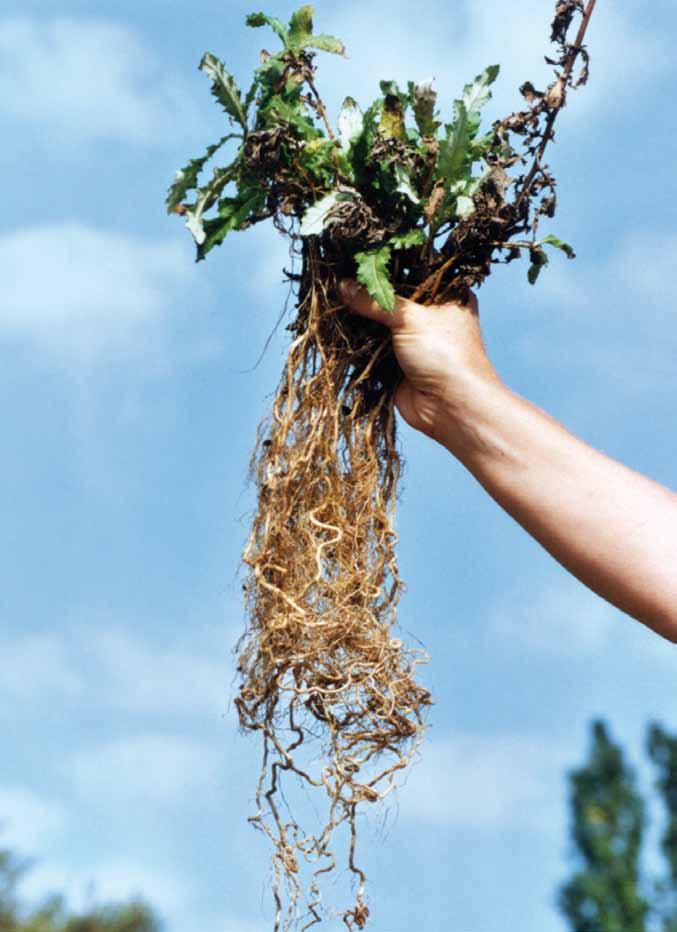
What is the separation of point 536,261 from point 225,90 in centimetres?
65

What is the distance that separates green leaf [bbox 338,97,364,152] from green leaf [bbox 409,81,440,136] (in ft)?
0.33

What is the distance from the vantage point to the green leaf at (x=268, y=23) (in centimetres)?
224

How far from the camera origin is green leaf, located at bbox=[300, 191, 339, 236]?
83.2 inches

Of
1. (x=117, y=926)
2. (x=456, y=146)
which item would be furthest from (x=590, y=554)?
(x=117, y=926)

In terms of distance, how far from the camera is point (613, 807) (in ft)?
34.9

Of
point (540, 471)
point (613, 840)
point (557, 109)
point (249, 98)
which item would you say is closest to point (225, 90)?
point (249, 98)

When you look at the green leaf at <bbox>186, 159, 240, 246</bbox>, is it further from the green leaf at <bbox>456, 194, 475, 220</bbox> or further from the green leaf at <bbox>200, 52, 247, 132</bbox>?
the green leaf at <bbox>456, 194, 475, 220</bbox>

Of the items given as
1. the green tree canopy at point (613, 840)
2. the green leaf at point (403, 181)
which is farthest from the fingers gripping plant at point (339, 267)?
the green tree canopy at point (613, 840)

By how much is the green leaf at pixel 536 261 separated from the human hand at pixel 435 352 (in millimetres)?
129

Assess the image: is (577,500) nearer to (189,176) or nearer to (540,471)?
(540,471)

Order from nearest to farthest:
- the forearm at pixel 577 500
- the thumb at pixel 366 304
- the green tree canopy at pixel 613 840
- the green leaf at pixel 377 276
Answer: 1. the forearm at pixel 577 500
2. the green leaf at pixel 377 276
3. the thumb at pixel 366 304
4. the green tree canopy at pixel 613 840

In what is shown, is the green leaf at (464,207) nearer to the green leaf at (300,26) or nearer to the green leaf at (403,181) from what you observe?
the green leaf at (403,181)

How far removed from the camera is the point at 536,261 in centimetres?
223

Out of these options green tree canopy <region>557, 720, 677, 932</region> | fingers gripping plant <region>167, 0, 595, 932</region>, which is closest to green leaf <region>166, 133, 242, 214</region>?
fingers gripping plant <region>167, 0, 595, 932</region>
